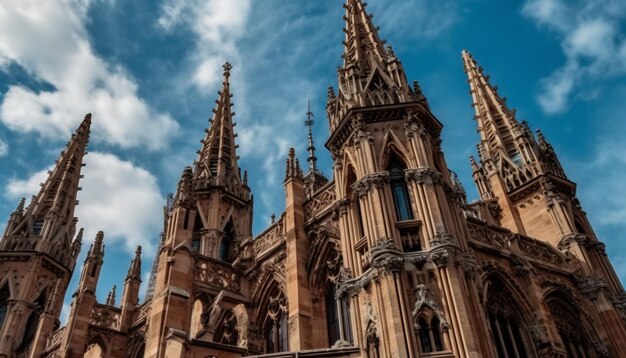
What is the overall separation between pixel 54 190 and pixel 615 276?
3700 centimetres

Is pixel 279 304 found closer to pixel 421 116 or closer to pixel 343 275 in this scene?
pixel 343 275

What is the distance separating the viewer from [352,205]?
1809cm

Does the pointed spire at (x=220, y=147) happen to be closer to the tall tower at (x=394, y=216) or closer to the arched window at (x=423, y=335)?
→ the tall tower at (x=394, y=216)

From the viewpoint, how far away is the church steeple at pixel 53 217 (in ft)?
119

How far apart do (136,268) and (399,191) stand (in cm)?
1640

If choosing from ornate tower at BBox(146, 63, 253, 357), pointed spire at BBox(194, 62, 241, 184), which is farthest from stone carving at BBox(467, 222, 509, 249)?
pointed spire at BBox(194, 62, 241, 184)

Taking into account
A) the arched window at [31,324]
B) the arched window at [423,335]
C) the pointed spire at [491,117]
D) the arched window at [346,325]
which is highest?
the pointed spire at [491,117]

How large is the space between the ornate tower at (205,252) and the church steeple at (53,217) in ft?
42.7

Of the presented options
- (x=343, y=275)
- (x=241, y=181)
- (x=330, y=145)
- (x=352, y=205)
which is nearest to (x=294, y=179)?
(x=330, y=145)

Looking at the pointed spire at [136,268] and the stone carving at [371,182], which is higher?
the pointed spire at [136,268]

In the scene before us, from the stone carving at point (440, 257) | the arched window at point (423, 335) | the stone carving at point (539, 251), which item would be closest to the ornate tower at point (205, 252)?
the arched window at point (423, 335)

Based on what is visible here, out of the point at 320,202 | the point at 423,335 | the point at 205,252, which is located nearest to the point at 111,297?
the point at 205,252

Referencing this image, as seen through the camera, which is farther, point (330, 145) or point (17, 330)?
point (17, 330)

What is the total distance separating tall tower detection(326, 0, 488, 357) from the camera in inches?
553
